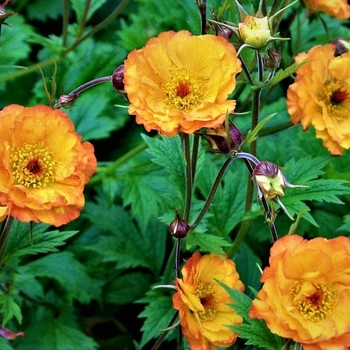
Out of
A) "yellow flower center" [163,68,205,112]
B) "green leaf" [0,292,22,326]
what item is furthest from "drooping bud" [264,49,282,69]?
"green leaf" [0,292,22,326]

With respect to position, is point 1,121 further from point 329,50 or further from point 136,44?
point 136,44

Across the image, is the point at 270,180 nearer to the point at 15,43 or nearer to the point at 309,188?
the point at 309,188

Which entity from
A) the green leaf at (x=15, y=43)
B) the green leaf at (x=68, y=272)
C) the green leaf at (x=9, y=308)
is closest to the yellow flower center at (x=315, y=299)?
the green leaf at (x=9, y=308)

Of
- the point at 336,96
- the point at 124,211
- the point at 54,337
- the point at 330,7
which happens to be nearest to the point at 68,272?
the point at 54,337

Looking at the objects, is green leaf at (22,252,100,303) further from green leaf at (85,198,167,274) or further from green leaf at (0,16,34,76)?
green leaf at (0,16,34,76)

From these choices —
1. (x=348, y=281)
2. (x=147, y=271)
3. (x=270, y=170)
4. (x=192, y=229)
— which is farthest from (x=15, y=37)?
(x=348, y=281)
